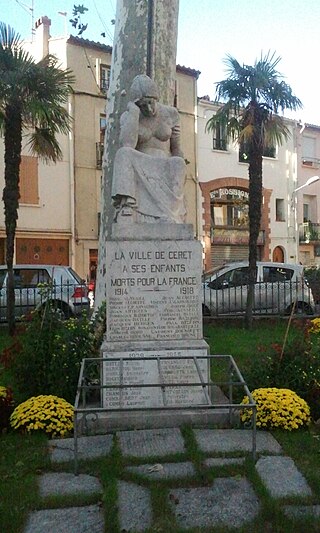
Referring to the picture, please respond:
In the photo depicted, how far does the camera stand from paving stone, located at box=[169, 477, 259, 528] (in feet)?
10.8

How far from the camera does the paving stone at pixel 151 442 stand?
4398mm

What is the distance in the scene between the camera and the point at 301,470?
4.05 metres

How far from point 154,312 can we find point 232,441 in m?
1.44

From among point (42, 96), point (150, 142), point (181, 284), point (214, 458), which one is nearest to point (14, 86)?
point (42, 96)

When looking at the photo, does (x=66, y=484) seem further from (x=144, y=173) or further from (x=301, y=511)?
(x=144, y=173)

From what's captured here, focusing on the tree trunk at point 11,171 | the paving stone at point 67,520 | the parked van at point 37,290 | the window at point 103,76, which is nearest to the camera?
the paving stone at point 67,520

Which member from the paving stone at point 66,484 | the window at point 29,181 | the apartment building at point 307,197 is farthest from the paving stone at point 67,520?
the apartment building at point 307,197

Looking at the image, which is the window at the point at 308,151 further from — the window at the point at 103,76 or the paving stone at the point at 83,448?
the paving stone at the point at 83,448

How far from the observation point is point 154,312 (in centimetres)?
549

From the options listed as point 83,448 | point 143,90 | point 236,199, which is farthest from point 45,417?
point 236,199

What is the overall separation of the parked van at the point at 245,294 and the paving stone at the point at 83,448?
375 inches

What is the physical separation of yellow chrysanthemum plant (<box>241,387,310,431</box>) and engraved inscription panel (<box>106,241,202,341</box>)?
0.87m

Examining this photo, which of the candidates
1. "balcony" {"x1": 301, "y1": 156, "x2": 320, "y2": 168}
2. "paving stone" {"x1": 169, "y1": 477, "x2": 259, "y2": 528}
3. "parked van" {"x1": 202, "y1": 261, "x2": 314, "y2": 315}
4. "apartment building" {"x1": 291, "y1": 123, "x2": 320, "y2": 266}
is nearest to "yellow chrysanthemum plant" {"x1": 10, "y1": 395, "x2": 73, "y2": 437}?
"paving stone" {"x1": 169, "y1": 477, "x2": 259, "y2": 528}

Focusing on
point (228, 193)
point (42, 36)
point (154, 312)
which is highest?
point (42, 36)
